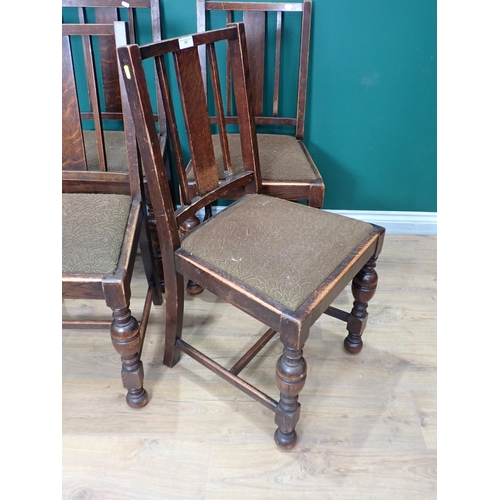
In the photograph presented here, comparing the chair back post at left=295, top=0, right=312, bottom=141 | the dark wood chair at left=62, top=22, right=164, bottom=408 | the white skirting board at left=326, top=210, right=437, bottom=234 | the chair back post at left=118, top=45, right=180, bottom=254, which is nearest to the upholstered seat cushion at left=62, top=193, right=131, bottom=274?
the dark wood chair at left=62, top=22, right=164, bottom=408

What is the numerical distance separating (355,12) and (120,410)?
61.0 inches

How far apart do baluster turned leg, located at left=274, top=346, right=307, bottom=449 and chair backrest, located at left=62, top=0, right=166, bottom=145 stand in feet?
3.20

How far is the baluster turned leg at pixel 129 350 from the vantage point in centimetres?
109

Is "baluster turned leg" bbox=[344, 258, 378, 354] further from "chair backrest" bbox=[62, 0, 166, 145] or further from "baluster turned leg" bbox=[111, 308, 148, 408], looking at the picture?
"chair backrest" bbox=[62, 0, 166, 145]

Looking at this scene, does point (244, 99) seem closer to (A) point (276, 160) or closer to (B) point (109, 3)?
(A) point (276, 160)

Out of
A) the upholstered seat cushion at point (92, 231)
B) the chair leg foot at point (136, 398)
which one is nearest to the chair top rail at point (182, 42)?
the upholstered seat cushion at point (92, 231)

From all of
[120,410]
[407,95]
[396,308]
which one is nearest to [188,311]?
[120,410]

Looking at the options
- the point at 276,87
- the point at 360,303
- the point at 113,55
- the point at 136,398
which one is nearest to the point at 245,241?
the point at 360,303

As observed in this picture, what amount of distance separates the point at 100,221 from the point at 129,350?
0.34 m

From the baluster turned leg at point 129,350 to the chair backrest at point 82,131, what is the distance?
364mm

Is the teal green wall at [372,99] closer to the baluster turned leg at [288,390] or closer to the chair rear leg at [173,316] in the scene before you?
the chair rear leg at [173,316]

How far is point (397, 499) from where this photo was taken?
1.08 m

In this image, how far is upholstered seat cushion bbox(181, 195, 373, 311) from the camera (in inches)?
38.8

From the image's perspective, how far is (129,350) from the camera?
44.6 inches
